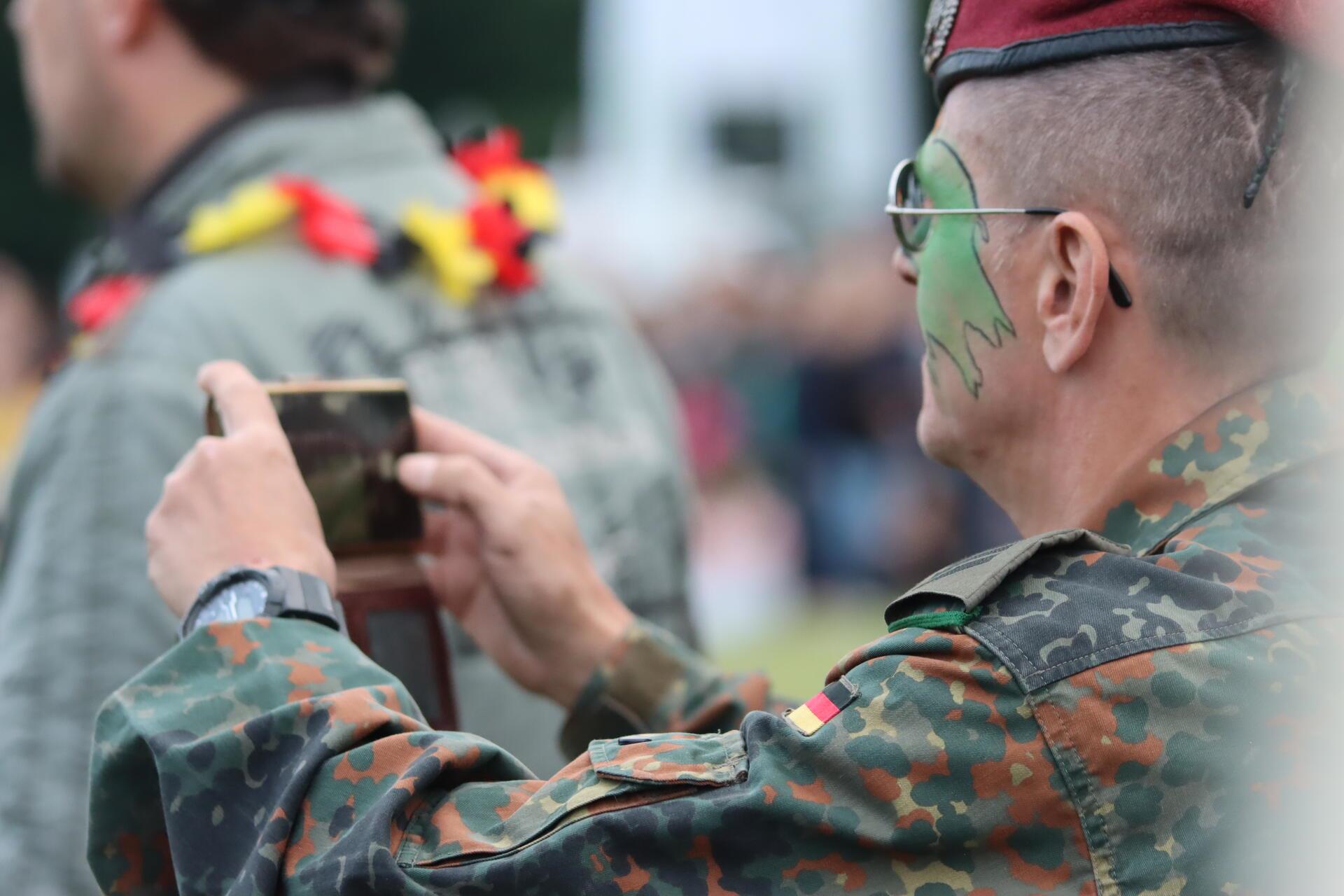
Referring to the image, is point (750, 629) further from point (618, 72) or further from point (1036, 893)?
point (1036, 893)

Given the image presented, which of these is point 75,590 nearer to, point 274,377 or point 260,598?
point 274,377

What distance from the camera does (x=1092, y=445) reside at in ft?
6.10

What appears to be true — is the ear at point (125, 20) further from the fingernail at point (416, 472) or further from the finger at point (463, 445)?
the fingernail at point (416, 472)

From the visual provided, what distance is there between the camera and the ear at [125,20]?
9.94 feet

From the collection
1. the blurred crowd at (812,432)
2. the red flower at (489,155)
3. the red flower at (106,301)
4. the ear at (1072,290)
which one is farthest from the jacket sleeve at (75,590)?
the blurred crowd at (812,432)

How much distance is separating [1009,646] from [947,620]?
0.07m

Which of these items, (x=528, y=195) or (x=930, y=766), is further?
(x=528, y=195)

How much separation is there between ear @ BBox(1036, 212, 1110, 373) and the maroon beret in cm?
20

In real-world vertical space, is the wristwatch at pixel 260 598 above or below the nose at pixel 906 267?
below

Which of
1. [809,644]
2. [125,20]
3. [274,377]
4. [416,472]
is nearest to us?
[416,472]

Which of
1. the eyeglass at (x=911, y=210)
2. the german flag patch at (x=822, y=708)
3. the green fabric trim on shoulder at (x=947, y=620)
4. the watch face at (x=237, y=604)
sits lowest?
the german flag patch at (x=822, y=708)

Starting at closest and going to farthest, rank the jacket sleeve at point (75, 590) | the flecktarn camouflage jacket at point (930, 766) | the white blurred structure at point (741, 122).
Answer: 1. the flecktarn camouflage jacket at point (930, 766)
2. the jacket sleeve at point (75, 590)
3. the white blurred structure at point (741, 122)

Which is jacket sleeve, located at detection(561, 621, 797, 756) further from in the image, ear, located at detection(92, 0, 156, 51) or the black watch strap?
ear, located at detection(92, 0, 156, 51)

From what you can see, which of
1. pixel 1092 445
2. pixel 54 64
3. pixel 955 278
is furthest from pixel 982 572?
pixel 54 64
